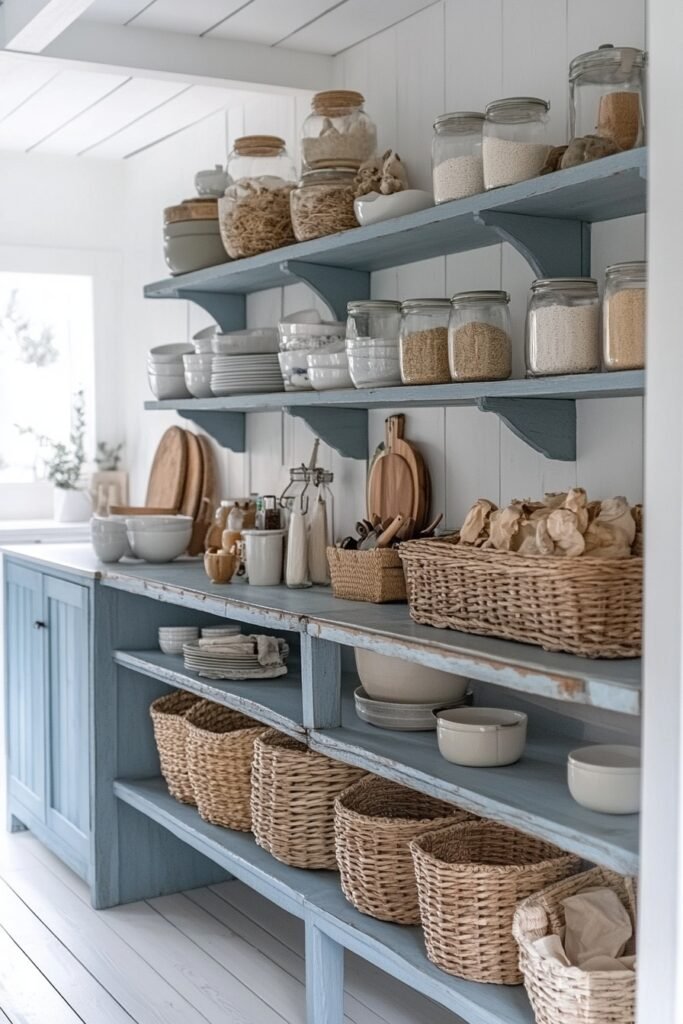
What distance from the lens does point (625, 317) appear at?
218cm

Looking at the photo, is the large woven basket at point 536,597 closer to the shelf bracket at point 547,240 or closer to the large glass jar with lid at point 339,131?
the shelf bracket at point 547,240

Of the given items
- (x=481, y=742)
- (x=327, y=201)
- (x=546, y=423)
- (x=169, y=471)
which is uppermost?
(x=327, y=201)

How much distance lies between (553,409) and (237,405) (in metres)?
1.13

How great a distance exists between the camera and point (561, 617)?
2.08 m

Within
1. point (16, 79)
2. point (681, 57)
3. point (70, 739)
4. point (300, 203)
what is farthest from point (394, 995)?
point (16, 79)

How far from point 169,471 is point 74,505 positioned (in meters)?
0.81

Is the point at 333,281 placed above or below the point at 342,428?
above

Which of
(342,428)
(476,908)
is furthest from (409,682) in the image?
(342,428)

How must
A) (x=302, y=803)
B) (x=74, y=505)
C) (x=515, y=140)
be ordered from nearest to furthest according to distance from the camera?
(x=515, y=140)
(x=302, y=803)
(x=74, y=505)

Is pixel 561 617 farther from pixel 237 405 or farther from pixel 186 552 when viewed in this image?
pixel 186 552

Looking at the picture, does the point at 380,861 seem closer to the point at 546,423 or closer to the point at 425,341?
the point at 546,423

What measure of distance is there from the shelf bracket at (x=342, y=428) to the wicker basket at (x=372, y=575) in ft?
1.65

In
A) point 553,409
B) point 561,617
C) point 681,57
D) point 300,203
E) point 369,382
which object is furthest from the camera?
point 300,203

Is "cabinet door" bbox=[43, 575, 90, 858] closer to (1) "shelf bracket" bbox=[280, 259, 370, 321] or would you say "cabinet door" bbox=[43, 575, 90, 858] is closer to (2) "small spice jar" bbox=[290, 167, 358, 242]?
(1) "shelf bracket" bbox=[280, 259, 370, 321]
